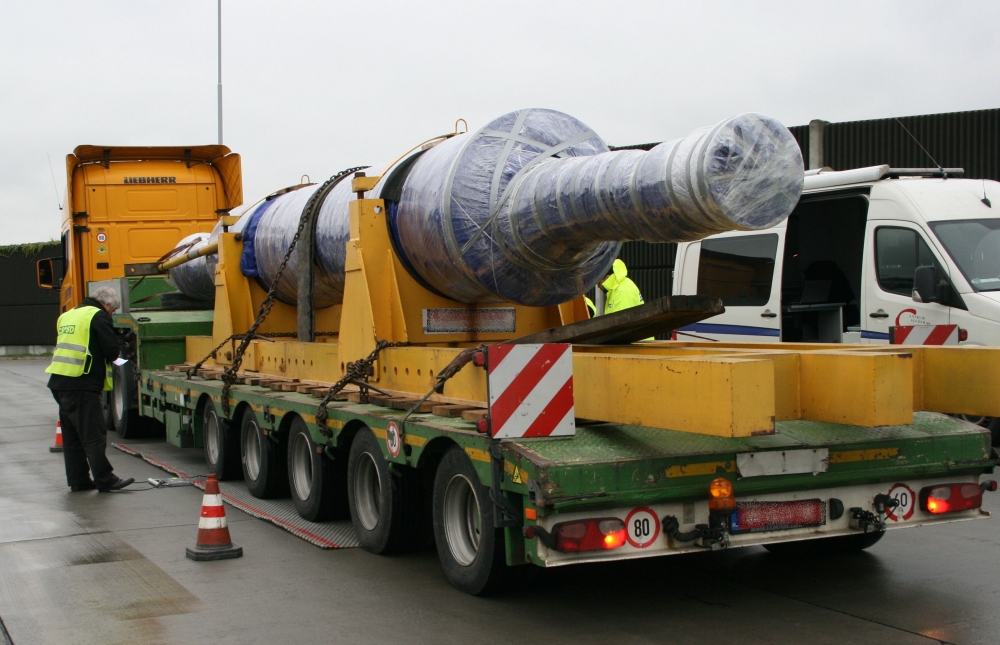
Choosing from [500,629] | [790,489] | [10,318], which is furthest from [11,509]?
[10,318]

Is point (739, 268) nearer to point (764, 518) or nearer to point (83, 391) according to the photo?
point (83, 391)

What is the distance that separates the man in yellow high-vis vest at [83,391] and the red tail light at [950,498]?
22.8 feet

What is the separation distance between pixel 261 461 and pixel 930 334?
6.07m

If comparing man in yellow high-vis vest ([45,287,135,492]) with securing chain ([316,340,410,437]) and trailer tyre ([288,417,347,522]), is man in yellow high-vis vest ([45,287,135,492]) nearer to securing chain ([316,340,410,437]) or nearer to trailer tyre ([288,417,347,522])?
trailer tyre ([288,417,347,522])

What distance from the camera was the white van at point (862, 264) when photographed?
35.7ft

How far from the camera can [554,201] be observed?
6426 millimetres

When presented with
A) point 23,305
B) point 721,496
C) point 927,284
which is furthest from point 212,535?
point 23,305

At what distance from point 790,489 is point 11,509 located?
6599 mm

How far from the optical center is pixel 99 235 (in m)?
15.8

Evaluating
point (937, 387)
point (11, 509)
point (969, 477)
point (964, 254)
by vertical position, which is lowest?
point (11, 509)

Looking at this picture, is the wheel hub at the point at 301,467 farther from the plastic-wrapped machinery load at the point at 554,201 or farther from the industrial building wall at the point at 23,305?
the industrial building wall at the point at 23,305

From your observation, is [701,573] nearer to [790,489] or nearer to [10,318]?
[790,489]

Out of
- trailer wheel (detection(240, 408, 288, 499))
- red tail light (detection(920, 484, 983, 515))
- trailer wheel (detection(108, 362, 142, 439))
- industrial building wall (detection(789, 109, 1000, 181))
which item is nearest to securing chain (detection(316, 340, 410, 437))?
trailer wheel (detection(240, 408, 288, 499))

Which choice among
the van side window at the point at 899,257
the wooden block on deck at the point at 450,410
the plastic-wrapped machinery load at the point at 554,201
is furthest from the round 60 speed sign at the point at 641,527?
the van side window at the point at 899,257
